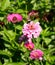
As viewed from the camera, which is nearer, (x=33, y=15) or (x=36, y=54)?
(x=36, y=54)

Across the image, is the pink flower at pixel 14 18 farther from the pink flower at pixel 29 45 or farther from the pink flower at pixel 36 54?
the pink flower at pixel 36 54

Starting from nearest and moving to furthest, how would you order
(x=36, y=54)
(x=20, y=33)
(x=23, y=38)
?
(x=36, y=54) → (x=23, y=38) → (x=20, y=33)

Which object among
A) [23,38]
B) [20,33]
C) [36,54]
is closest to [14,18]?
[20,33]

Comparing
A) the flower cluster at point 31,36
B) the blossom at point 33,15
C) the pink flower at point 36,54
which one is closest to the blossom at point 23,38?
the flower cluster at point 31,36

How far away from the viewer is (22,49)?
7.75 ft

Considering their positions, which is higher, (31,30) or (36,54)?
(31,30)

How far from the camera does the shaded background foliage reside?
2404mm

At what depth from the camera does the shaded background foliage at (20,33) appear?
2404mm

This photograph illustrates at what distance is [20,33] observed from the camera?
2625 mm

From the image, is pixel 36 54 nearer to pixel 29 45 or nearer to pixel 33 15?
pixel 29 45

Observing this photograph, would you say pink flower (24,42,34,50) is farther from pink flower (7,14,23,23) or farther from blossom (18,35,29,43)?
pink flower (7,14,23,23)

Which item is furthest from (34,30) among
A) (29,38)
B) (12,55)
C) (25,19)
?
(25,19)

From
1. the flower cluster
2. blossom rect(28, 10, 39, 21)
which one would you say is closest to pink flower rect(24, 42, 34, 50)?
the flower cluster

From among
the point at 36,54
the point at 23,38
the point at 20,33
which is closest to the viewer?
the point at 36,54
